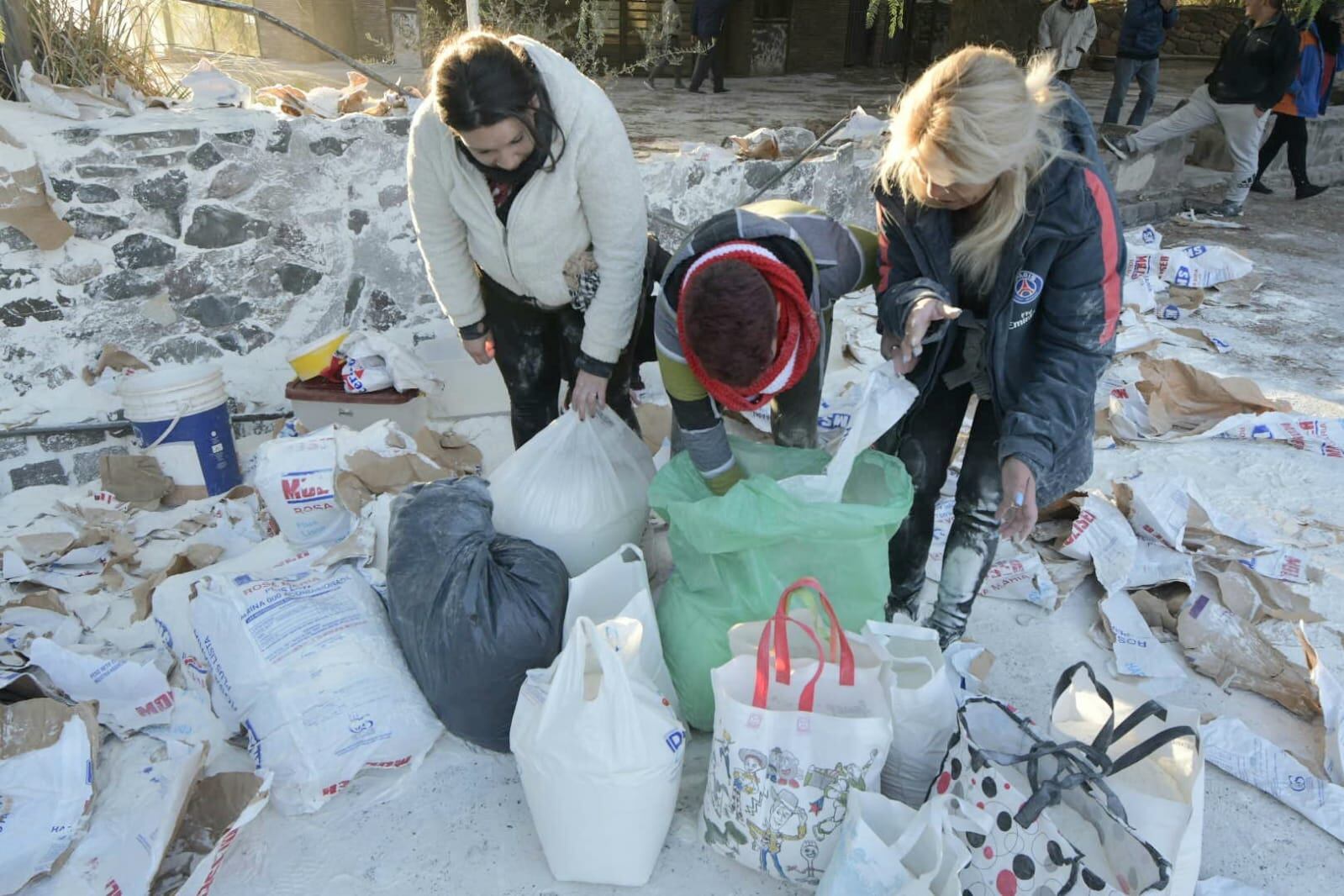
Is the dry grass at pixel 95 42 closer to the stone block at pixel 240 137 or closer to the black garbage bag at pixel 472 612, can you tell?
the stone block at pixel 240 137

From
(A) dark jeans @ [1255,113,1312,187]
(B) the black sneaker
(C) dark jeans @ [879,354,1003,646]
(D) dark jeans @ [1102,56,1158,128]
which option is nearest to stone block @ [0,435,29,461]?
(C) dark jeans @ [879,354,1003,646]

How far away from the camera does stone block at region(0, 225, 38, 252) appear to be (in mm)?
2572

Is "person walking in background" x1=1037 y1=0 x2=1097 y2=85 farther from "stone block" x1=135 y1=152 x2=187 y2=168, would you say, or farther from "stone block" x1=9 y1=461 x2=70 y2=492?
"stone block" x1=9 y1=461 x2=70 y2=492

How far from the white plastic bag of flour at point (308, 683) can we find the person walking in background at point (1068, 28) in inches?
285

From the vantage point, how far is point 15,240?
8.50ft

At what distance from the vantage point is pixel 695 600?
1.74 meters

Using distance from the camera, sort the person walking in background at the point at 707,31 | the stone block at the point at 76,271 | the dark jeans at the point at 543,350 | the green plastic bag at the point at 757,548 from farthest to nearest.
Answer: the person walking in background at the point at 707,31 → the stone block at the point at 76,271 → the dark jeans at the point at 543,350 → the green plastic bag at the point at 757,548

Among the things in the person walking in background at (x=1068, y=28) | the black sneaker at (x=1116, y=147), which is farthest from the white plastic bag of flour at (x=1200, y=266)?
the person walking in background at (x=1068, y=28)

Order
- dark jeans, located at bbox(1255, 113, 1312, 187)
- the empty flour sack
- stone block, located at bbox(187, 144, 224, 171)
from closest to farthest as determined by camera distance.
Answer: the empty flour sack
stone block, located at bbox(187, 144, 224, 171)
dark jeans, located at bbox(1255, 113, 1312, 187)

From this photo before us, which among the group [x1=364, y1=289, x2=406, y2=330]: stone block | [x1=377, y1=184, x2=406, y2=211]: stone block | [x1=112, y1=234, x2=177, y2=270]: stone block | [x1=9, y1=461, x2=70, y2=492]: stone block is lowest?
[x1=9, y1=461, x2=70, y2=492]: stone block

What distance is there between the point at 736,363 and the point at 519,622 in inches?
26.5

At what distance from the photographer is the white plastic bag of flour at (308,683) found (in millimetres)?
1612

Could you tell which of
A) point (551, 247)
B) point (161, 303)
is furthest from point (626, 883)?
point (161, 303)

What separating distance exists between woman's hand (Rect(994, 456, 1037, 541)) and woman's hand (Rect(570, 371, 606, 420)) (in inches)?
34.2
